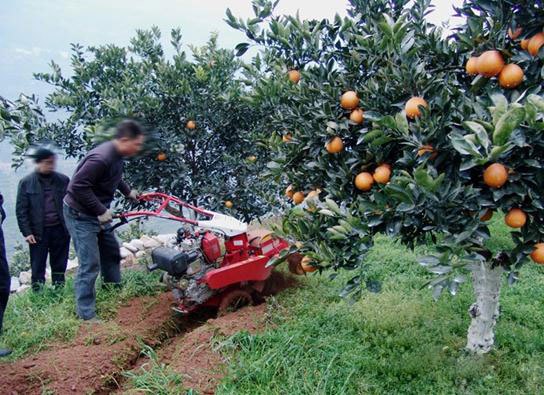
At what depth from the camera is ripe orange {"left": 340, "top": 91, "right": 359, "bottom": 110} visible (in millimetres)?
2689

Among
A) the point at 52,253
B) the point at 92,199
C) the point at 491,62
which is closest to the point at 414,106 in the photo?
the point at 491,62

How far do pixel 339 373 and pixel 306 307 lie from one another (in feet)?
3.25

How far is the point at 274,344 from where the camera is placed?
368cm

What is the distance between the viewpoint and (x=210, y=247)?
14.5 ft

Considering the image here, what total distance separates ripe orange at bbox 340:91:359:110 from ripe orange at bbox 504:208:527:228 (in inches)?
40.6

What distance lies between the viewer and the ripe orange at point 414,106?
233 cm

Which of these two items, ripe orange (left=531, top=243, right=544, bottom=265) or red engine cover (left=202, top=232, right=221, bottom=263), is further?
red engine cover (left=202, top=232, right=221, bottom=263)

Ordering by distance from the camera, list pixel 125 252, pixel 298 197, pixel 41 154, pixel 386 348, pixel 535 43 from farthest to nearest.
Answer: pixel 125 252
pixel 41 154
pixel 386 348
pixel 298 197
pixel 535 43

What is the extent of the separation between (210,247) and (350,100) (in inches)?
89.5

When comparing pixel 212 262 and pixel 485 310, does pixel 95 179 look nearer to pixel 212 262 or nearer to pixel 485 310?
pixel 212 262

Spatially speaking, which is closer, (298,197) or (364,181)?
(364,181)

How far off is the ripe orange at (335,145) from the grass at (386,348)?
2.42 ft

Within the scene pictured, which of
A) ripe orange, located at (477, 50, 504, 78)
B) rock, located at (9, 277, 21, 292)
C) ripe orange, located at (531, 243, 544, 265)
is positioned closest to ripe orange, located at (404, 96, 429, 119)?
ripe orange, located at (477, 50, 504, 78)

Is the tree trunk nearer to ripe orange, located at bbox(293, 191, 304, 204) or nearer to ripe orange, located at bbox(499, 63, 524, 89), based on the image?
ripe orange, located at bbox(293, 191, 304, 204)
